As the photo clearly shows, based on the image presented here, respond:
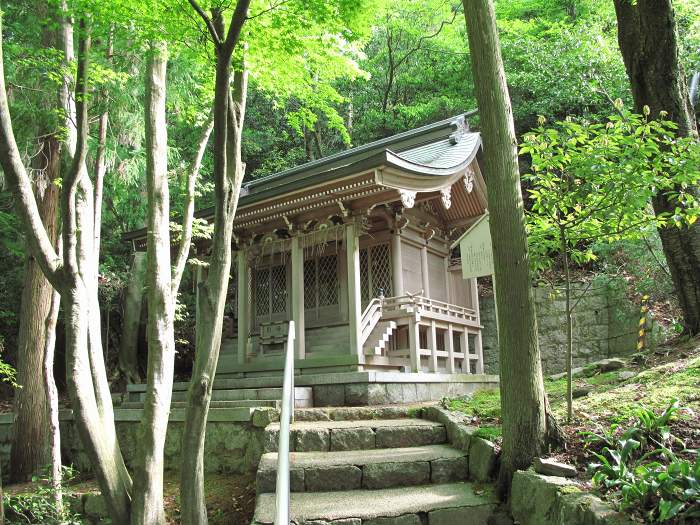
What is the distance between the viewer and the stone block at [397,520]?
385 centimetres

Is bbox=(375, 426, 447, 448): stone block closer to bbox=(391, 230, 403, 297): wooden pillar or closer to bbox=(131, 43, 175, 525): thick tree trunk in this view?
bbox=(131, 43, 175, 525): thick tree trunk

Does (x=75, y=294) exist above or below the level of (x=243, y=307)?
below

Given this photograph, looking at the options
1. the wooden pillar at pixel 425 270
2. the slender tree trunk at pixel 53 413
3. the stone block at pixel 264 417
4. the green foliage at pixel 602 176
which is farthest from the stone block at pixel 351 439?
the wooden pillar at pixel 425 270

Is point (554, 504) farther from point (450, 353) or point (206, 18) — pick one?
point (450, 353)

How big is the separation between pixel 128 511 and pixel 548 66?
1450 centimetres

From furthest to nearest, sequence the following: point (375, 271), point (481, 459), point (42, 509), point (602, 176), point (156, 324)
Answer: point (375, 271) → point (42, 509) → point (156, 324) → point (481, 459) → point (602, 176)

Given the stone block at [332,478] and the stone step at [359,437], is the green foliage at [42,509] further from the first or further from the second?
the stone block at [332,478]

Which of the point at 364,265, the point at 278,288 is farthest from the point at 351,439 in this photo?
the point at 278,288

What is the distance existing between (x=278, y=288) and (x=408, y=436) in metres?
6.27

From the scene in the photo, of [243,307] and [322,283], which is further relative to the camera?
[322,283]

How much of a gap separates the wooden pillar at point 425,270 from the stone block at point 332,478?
19.3 ft

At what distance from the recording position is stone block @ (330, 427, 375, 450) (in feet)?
17.8

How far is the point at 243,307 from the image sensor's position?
10109mm

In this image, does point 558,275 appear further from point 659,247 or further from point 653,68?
point 653,68
